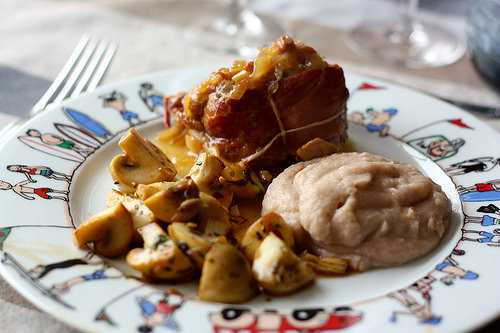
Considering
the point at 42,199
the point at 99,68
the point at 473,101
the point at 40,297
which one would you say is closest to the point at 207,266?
the point at 40,297

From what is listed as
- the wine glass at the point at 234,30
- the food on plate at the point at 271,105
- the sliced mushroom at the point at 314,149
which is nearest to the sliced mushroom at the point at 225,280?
the sliced mushroom at the point at 314,149

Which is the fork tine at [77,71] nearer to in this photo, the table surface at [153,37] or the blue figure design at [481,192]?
the table surface at [153,37]

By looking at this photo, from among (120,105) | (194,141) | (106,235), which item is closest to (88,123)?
(120,105)

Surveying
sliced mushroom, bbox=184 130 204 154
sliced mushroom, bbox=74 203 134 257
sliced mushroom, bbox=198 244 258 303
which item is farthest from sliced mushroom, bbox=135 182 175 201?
sliced mushroom, bbox=184 130 204 154

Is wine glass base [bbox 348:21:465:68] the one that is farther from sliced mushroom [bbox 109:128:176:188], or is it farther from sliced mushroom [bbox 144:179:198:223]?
sliced mushroom [bbox 144:179:198:223]

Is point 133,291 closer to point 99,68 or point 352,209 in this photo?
point 352,209
